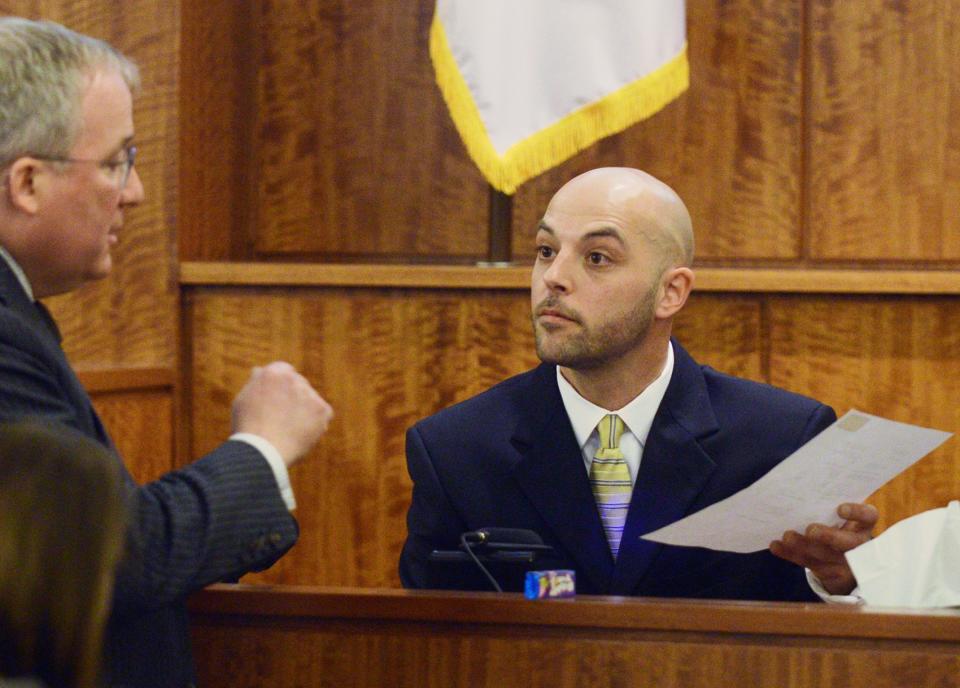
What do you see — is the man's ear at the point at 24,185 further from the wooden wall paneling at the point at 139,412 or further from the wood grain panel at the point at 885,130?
the wood grain panel at the point at 885,130

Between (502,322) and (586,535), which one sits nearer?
(586,535)

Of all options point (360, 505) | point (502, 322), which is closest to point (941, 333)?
point (502, 322)

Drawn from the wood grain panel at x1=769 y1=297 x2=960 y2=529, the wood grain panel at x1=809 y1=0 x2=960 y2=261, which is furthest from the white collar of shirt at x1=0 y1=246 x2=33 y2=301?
the wood grain panel at x1=809 y1=0 x2=960 y2=261

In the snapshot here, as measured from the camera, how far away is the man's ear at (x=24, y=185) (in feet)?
4.91

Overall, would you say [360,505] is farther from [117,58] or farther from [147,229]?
[117,58]

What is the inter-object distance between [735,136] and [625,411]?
162 cm

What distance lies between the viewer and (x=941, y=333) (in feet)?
10.9

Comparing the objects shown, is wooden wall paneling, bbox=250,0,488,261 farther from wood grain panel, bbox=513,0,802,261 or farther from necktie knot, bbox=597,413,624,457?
necktie knot, bbox=597,413,624,457

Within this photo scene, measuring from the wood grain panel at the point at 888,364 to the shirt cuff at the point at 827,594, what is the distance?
134 centimetres

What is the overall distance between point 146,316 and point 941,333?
2013mm

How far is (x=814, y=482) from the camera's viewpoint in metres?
1.76

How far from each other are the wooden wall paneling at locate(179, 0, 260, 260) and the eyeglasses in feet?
5.96

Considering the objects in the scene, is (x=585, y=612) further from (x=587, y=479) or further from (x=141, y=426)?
(x=141, y=426)

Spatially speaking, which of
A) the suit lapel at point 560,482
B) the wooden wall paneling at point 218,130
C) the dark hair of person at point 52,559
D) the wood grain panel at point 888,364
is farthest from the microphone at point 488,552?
the wooden wall paneling at point 218,130
